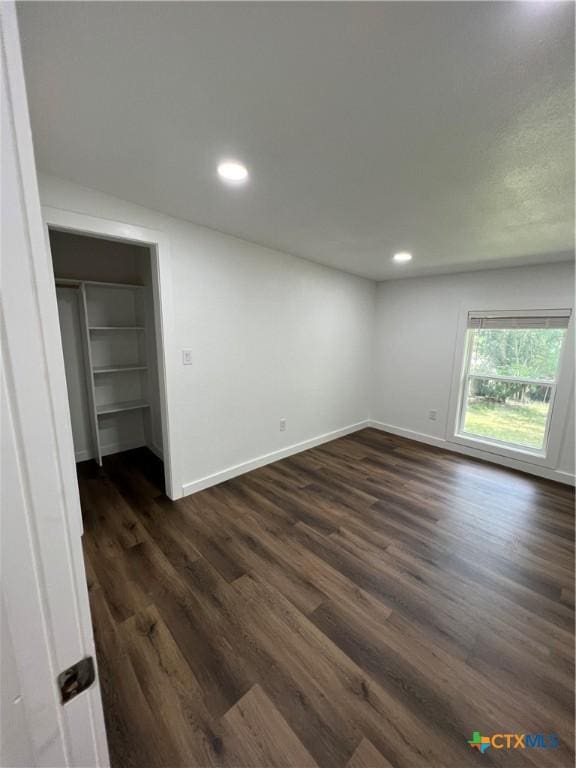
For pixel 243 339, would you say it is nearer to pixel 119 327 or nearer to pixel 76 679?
pixel 119 327

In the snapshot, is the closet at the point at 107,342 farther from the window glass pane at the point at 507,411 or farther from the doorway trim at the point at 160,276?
the window glass pane at the point at 507,411

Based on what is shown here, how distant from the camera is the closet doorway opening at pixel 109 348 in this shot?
3.04 m

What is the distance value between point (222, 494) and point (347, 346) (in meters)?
2.50

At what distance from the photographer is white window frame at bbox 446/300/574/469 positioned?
2943 mm

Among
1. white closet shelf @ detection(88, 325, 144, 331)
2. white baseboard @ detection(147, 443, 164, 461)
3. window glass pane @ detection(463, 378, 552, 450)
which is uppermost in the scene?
white closet shelf @ detection(88, 325, 144, 331)

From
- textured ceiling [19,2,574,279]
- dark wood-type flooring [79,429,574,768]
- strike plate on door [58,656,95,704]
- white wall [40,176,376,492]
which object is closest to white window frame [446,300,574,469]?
dark wood-type flooring [79,429,574,768]

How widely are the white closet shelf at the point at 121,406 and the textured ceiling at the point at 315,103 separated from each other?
223 centimetres

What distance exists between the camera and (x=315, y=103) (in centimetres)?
109

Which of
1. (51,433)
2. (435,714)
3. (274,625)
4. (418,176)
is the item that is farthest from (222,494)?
(418,176)

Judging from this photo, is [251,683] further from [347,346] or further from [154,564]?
[347,346]

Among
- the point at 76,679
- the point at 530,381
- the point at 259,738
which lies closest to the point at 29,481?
the point at 76,679

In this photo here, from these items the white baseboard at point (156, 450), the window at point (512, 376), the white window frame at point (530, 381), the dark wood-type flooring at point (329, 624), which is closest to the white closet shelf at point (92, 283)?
the white baseboard at point (156, 450)

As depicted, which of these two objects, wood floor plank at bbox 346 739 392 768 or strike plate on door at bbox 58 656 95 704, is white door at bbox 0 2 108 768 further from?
wood floor plank at bbox 346 739 392 768

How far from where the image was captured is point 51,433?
1.41ft
